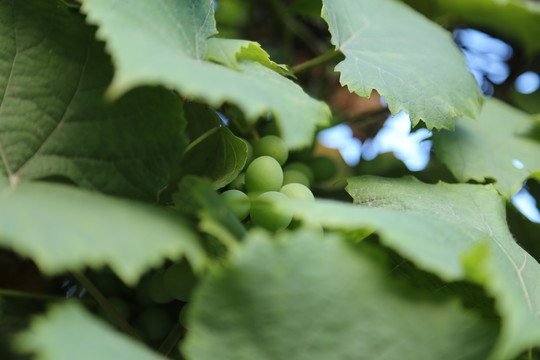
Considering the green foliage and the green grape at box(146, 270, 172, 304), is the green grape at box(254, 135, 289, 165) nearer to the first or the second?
the green foliage

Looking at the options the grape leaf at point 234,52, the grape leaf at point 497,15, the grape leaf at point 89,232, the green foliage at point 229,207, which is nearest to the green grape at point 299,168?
the green foliage at point 229,207

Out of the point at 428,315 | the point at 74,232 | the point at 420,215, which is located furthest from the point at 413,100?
the point at 74,232

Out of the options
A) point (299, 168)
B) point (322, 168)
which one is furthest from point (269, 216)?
point (322, 168)

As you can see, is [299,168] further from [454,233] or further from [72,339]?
[72,339]

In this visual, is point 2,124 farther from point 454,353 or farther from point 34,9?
point 454,353

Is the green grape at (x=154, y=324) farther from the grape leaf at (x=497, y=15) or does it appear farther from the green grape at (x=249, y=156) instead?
the grape leaf at (x=497, y=15)

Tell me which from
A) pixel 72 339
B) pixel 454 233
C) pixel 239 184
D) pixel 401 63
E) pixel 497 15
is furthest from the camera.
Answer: pixel 497 15
